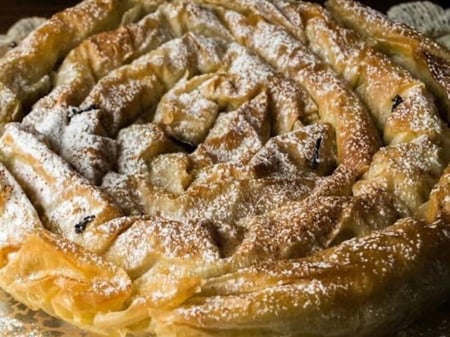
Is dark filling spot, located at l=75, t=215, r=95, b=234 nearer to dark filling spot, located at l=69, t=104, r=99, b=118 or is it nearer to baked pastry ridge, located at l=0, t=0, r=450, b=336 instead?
baked pastry ridge, located at l=0, t=0, r=450, b=336

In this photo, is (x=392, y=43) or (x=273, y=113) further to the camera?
(x=392, y=43)

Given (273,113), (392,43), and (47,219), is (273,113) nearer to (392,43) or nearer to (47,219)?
(392,43)

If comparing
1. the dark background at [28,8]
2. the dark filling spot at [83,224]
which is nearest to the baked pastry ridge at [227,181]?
the dark filling spot at [83,224]

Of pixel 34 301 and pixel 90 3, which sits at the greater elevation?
pixel 90 3

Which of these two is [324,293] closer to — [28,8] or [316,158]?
[316,158]

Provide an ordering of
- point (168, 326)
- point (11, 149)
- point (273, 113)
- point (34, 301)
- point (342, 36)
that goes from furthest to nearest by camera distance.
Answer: point (342, 36)
point (273, 113)
point (11, 149)
point (34, 301)
point (168, 326)

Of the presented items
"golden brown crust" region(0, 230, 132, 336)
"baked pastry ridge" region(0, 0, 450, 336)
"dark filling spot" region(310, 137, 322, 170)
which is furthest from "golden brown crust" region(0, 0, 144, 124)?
"dark filling spot" region(310, 137, 322, 170)

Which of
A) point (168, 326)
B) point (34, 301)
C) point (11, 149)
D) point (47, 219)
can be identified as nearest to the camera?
point (168, 326)

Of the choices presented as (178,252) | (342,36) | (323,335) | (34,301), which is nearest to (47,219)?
(34,301)
